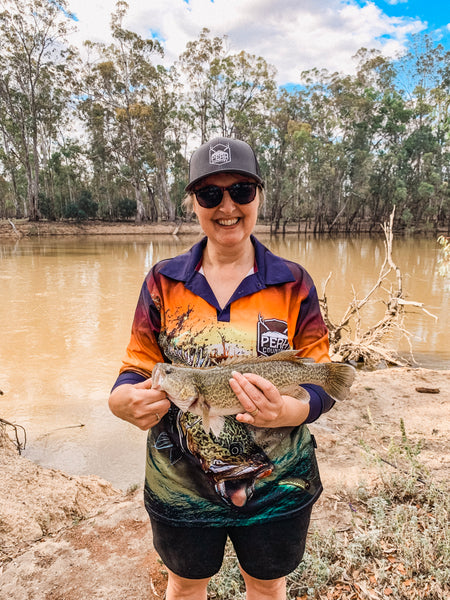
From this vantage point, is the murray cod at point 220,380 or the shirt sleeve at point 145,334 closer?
the murray cod at point 220,380

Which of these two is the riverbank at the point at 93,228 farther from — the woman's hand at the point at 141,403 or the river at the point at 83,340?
the woman's hand at the point at 141,403

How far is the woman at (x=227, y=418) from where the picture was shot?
1.50m

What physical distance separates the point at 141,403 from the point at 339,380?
0.75 metres

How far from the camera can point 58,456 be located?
4844 mm

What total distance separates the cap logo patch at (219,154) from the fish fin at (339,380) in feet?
2.92

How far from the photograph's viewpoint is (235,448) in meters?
1.52

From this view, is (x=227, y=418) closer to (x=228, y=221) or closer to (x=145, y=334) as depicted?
(x=145, y=334)

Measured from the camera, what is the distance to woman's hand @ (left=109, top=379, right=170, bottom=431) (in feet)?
4.66

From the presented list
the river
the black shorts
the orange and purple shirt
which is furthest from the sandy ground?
the orange and purple shirt

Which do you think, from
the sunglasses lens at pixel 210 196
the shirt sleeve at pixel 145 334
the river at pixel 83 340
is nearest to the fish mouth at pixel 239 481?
the shirt sleeve at pixel 145 334

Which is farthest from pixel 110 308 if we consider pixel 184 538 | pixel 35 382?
pixel 184 538

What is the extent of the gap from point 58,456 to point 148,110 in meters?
37.9

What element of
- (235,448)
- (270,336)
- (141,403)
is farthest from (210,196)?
(235,448)

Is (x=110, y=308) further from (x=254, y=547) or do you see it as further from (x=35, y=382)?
(x=254, y=547)
